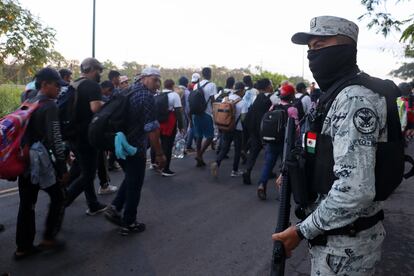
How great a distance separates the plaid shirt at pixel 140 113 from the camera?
392 centimetres

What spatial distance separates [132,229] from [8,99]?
11.7 m

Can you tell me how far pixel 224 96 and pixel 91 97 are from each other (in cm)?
405

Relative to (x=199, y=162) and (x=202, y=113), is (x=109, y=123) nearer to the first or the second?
(x=202, y=113)

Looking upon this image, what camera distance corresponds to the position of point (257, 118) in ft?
21.6

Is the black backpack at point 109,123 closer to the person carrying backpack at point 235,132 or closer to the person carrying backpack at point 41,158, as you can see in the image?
the person carrying backpack at point 41,158

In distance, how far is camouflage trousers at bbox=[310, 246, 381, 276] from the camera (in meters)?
1.66

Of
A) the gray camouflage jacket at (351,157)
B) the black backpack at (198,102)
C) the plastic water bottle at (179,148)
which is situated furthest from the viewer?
the plastic water bottle at (179,148)

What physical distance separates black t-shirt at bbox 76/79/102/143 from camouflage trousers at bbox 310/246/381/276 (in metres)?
3.27

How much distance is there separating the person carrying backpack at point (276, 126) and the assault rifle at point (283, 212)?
9.04ft

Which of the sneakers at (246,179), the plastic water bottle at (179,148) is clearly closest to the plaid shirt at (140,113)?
the sneakers at (246,179)

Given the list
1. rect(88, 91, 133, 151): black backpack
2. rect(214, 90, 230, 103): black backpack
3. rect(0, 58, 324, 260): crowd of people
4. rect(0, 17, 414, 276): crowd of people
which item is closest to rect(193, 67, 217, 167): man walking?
rect(214, 90, 230, 103): black backpack

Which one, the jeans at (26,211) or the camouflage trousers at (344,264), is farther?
the jeans at (26,211)

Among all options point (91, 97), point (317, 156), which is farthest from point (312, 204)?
point (91, 97)

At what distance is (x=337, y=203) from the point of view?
4.92 ft
